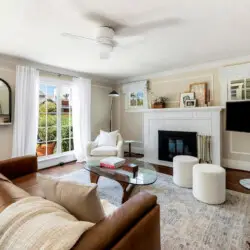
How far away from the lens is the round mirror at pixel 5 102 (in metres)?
3.40

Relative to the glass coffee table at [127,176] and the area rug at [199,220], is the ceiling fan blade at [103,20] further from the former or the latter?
the area rug at [199,220]

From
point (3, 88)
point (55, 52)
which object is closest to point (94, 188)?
point (55, 52)

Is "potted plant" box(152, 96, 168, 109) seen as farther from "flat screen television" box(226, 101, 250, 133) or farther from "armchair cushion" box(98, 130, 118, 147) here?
"flat screen television" box(226, 101, 250, 133)

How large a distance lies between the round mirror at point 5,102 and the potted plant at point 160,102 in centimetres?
330

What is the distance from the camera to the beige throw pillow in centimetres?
105

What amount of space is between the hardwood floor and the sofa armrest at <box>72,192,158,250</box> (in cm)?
235

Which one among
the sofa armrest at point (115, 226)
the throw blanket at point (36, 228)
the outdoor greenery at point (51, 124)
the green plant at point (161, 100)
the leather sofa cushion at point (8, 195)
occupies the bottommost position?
the sofa armrest at point (115, 226)

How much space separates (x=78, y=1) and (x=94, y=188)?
1.87 metres

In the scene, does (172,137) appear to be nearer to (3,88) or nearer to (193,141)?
(193,141)

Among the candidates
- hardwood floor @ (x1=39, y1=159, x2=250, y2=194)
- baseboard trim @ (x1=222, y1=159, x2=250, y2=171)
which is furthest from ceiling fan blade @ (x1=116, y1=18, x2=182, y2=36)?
baseboard trim @ (x1=222, y1=159, x2=250, y2=171)

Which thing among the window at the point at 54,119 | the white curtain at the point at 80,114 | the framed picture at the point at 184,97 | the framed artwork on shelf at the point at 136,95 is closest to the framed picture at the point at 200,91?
the framed picture at the point at 184,97

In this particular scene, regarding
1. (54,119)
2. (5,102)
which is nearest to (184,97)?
(54,119)

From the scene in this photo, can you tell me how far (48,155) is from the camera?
4270mm

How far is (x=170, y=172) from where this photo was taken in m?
3.78
